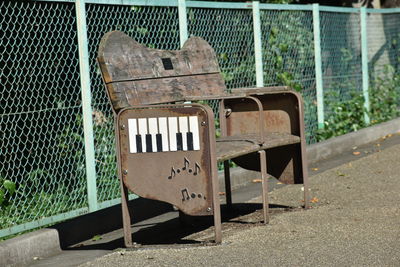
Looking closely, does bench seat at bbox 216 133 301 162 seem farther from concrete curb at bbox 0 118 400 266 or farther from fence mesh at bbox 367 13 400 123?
fence mesh at bbox 367 13 400 123

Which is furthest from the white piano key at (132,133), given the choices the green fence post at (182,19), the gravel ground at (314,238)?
the green fence post at (182,19)

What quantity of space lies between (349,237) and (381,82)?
803 centimetres

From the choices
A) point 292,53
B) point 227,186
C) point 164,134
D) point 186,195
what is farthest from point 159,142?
point 292,53

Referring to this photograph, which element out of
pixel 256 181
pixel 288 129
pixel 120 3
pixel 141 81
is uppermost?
pixel 120 3

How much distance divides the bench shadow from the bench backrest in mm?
921

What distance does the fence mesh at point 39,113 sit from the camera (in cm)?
633

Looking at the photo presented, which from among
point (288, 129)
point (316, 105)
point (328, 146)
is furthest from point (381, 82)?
point (288, 129)

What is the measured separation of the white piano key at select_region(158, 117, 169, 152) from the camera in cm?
557

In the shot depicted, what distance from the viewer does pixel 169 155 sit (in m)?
5.57

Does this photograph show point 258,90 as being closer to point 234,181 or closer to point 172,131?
point 172,131

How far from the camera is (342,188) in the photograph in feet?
25.6

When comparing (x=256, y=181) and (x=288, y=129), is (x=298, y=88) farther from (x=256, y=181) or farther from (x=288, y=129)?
(x=288, y=129)

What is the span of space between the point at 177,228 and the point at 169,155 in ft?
3.76

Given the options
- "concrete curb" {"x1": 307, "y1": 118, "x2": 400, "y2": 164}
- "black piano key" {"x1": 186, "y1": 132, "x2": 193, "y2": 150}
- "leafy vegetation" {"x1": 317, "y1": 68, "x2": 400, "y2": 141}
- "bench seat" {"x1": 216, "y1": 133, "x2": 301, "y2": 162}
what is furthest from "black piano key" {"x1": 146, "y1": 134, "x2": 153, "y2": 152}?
"leafy vegetation" {"x1": 317, "y1": 68, "x2": 400, "y2": 141}
